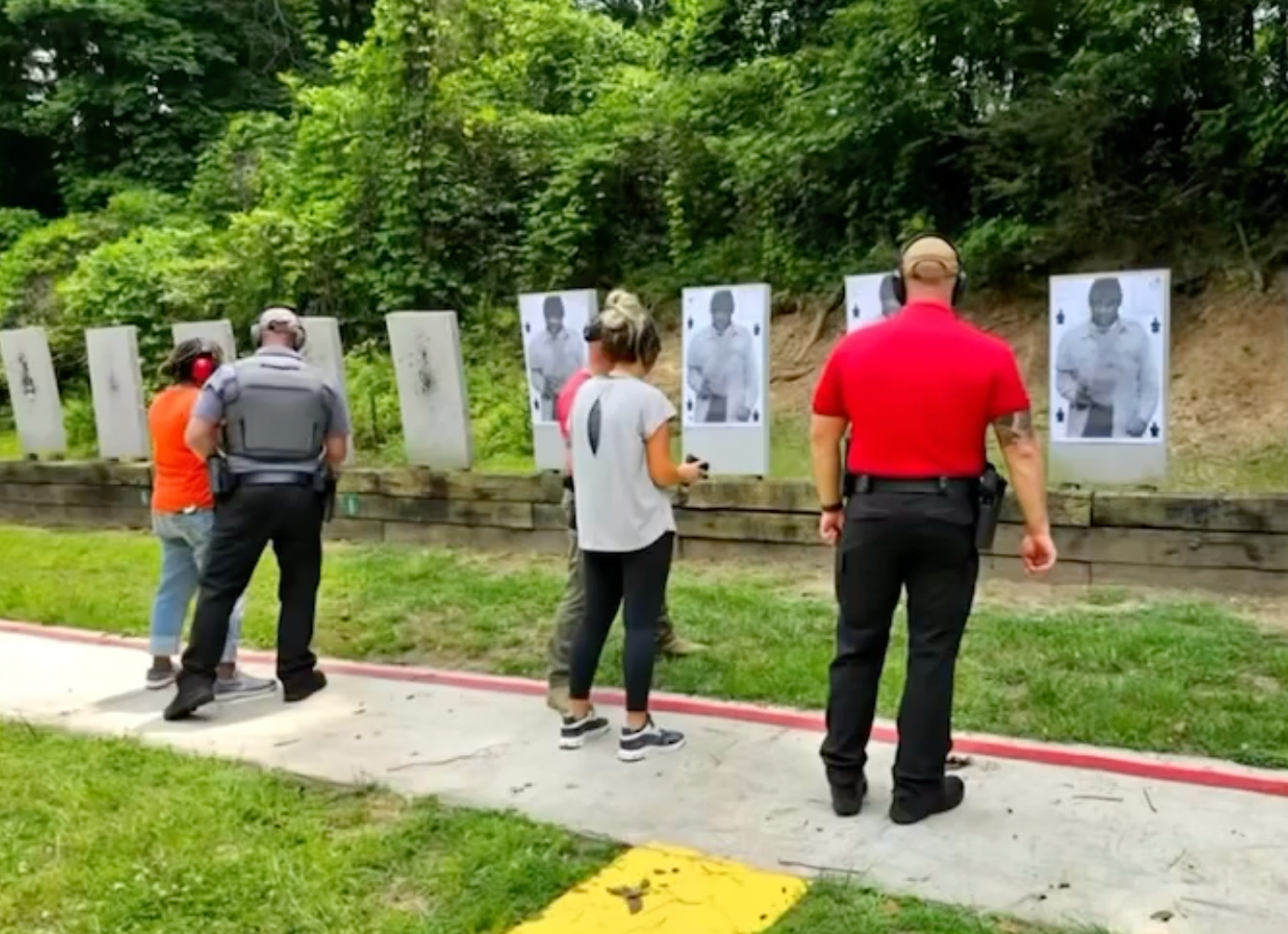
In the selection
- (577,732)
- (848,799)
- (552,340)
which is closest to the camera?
(848,799)

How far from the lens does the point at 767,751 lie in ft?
14.3

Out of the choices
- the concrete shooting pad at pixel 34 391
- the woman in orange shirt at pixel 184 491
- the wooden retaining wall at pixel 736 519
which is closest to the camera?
the woman in orange shirt at pixel 184 491

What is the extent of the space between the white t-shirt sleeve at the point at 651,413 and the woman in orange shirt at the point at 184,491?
6.80ft

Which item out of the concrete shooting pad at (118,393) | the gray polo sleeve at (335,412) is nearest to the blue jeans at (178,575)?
the gray polo sleeve at (335,412)

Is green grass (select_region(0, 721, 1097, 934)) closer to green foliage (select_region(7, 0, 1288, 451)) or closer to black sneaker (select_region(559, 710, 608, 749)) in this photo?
black sneaker (select_region(559, 710, 608, 749))

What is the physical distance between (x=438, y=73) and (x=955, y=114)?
531cm

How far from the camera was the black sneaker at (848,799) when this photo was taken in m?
3.76

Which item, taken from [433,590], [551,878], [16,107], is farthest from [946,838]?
[16,107]

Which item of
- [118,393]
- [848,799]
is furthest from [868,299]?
[118,393]

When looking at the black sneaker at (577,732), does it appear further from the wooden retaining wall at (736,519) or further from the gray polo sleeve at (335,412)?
the wooden retaining wall at (736,519)

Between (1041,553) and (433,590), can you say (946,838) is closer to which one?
(1041,553)

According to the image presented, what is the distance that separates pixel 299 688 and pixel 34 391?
673 centimetres

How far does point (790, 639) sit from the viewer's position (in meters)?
5.73

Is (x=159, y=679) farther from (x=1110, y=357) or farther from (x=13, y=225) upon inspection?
(x=13, y=225)
